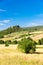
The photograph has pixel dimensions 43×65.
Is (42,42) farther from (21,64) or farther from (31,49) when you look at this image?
(21,64)

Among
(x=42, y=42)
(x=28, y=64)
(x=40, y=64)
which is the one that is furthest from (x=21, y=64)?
(x=42, y=42)

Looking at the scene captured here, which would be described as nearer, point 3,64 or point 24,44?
point 3,64

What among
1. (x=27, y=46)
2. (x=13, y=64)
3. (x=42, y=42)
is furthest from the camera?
(x=42, y=42)

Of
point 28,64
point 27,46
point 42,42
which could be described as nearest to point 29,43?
point 27,46

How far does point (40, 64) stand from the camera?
19.7 m

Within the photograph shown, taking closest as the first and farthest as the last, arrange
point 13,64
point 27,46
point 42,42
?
point 13,64, point 27,46, point 42,42

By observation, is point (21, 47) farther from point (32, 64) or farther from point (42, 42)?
point (42, 42)

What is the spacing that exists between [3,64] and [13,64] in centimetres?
126

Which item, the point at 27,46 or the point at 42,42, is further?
the point at 42,42

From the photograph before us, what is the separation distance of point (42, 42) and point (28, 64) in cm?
10400

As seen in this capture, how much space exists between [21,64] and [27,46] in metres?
37.9

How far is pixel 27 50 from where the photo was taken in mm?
58562

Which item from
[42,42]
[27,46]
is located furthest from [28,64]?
[42,42]

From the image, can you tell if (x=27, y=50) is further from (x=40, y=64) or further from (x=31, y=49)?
(x=40, y=64)
